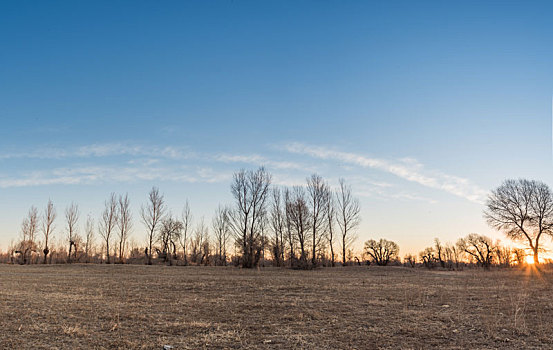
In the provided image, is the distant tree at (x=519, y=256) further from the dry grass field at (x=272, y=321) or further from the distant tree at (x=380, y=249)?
the dry grass field at (x=272, y=321)

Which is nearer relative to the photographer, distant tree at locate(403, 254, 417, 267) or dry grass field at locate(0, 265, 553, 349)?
dry grass field at locate(0, 265, 553, 349)

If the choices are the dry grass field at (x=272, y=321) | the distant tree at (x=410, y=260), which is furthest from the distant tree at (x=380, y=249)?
the dry grass field at (x=272, y=321)

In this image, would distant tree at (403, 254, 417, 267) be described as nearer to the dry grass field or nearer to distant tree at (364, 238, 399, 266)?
distant tree at (364, 238, 399, 266)

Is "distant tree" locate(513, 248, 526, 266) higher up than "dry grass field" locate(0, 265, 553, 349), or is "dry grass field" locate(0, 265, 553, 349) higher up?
"dry grass field" locate(0, 265, 553, 349)

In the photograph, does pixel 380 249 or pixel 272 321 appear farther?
pixel 380 249

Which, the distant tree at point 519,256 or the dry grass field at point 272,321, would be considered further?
the distant tree at point 519,256

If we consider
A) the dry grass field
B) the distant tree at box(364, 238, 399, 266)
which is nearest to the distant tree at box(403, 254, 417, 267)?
the distant tree at box(364, 238, 399, 266)

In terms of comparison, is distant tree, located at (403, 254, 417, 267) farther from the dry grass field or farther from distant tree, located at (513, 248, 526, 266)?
the dry grass field

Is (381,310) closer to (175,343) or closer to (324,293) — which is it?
(324,293)

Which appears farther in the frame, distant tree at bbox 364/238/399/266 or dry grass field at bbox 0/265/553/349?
distant tree at bbox 364/238/399/266

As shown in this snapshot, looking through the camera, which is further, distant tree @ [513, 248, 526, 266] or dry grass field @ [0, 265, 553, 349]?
distant tree @ [513, 248, 526, 266]

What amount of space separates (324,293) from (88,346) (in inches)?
382

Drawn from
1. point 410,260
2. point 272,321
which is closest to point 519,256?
point 410,260

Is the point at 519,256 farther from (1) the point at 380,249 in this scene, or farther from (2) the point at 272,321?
(2) the point at 272,321
